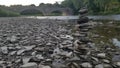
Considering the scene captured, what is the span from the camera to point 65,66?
5.06 meters

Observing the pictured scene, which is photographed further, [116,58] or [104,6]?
[104,6]

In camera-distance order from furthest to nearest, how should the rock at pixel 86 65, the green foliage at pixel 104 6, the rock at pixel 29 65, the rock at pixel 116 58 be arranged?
the green foliage at pixel 104 6 → the rock at pixel 116 58 → the rock at pixel 86 65 → the rock at pixel 29 65

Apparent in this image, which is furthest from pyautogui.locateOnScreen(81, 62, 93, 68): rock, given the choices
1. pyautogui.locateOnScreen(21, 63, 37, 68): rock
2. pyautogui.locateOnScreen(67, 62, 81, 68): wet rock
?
pyautogui.locateOnScreen(21, 63, 37, 68): rock

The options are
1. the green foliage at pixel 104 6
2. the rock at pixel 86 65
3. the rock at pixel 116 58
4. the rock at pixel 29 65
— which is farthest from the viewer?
the green foliage at pixel 104 6

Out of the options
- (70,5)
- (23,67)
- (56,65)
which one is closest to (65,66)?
(56,65)

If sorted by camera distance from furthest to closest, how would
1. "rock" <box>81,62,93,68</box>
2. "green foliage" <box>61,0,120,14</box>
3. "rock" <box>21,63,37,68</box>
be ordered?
"green foliage" <box>61,0,120,14</box>, "rock" <box>81,62,93,68</box>, "rock" <box>21,63,37,68</box>

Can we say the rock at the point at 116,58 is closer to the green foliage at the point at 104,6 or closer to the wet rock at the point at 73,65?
the wet rock at the point at 73,65

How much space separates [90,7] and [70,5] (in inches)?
1329

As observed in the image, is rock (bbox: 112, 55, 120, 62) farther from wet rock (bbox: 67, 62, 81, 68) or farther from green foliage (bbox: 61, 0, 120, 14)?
green foliage (bbox: 61, 0, 120, 14)

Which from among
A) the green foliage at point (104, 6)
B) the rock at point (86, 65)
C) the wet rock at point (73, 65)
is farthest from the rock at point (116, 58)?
the green foliage at point (104, 6)

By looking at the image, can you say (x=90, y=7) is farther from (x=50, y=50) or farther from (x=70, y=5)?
(x=50, y=50)

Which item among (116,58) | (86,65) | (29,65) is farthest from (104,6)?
(29,65)

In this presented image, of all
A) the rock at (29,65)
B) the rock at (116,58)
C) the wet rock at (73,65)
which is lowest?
the rock at (116,58)

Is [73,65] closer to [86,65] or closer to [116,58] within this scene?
[86,65]
